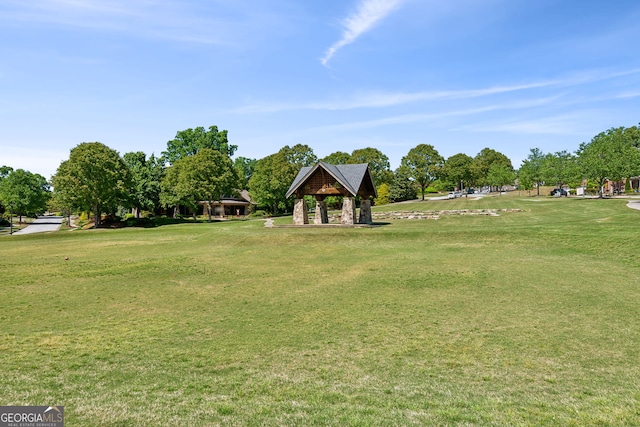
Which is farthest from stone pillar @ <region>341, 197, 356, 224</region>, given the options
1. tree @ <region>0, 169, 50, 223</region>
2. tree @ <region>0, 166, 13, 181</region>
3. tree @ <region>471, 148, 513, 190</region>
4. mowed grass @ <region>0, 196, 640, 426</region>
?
tree @ <region>0, 166, 13, 181</region>

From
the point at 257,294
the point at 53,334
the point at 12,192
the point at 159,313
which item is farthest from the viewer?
the point at 12,192

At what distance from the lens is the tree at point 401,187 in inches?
3452

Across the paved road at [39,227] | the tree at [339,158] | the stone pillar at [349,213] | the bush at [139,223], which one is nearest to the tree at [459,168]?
the tree at [339,158]

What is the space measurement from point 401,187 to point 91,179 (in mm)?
61792

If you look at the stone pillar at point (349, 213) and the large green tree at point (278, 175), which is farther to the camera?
the large green tree at point (278, 175)

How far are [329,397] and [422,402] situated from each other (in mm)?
1486

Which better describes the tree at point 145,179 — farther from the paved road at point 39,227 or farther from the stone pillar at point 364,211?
the stone pillar at point 364,211

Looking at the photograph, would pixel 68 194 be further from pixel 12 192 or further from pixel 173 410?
pixel 173 410

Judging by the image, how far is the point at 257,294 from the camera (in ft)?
45.4

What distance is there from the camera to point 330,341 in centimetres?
902

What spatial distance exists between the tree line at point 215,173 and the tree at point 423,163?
237 millimetres

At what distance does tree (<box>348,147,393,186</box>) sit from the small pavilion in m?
47.6

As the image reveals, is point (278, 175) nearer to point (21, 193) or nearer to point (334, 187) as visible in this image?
point (334, 187)

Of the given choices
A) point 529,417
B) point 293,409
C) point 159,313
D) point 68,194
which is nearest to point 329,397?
point 293,409
